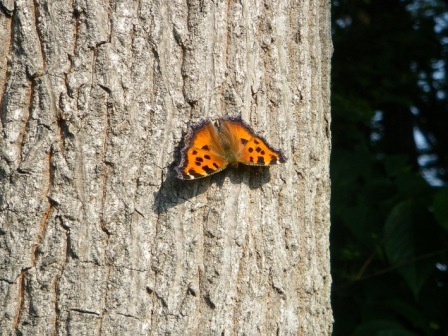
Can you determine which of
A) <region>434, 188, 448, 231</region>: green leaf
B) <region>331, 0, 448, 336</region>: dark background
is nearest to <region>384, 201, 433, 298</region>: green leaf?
<region>331, 0, 448, 336</region>: dark background

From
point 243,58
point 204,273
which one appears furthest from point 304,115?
point 204,273

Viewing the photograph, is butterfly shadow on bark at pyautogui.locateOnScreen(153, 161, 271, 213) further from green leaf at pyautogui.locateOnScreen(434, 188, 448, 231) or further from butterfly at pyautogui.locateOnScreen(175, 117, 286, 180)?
green leaf at pyautogui.locateOnScreen(434, 188, 448, 231)

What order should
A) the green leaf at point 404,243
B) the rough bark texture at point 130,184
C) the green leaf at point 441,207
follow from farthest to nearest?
1. the green leaf at point 404,243
2. the green leaf at point 441,207
3. the rough bark texture at point 130,184

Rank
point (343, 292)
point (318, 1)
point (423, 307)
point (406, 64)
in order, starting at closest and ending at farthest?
1. point (318, 1)
2. point (423, 307)
3. point (343, 292)
4. point (406, 64)

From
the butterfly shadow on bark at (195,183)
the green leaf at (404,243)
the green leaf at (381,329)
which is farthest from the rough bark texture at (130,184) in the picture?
the green leaf at (404,243)

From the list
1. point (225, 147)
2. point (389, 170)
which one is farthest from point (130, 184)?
point (389, 170)

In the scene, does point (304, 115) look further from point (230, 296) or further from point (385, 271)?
point (385, 271)

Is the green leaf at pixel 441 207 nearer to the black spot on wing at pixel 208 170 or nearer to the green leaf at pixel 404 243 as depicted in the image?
the green leaf at pixel 404 243
